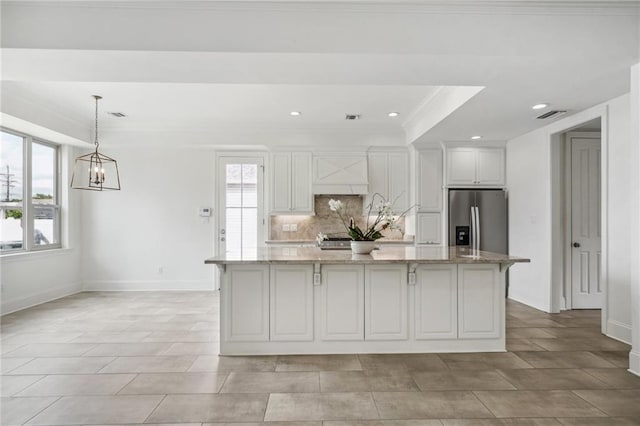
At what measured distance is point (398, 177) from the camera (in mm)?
6406

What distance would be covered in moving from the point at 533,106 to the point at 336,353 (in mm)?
3270

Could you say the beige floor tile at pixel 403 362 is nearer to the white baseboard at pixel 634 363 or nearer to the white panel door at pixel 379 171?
the white baseboard at pixel 634 363

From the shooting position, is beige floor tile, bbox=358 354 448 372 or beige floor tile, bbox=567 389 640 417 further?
beige floor tile, bbox=358 354 448 372

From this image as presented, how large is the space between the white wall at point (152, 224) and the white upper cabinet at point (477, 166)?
161 inches

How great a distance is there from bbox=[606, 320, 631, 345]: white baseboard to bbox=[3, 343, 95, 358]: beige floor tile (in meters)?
5.24

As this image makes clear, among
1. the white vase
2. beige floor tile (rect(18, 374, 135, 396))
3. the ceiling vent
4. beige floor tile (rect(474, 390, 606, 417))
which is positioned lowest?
beige floor tile (rect(18, 374, 135, 396))

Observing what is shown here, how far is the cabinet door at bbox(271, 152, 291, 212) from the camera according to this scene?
20.6ft

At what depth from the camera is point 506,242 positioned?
5.97 m

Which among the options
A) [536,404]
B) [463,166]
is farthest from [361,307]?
[463,166]

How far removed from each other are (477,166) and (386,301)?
3.48 meters

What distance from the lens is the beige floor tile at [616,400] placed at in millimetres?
2439

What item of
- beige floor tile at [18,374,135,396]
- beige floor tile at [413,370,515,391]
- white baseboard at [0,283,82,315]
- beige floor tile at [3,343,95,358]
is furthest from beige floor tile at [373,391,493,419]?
white baseboard at [0,283,82,315]

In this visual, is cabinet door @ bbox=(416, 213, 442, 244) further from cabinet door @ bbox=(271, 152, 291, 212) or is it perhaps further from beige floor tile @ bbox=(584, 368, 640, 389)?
beige floor tile @ bbox=(584, 368, 640, 389)

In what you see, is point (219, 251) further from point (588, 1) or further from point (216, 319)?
point (588, 1)
